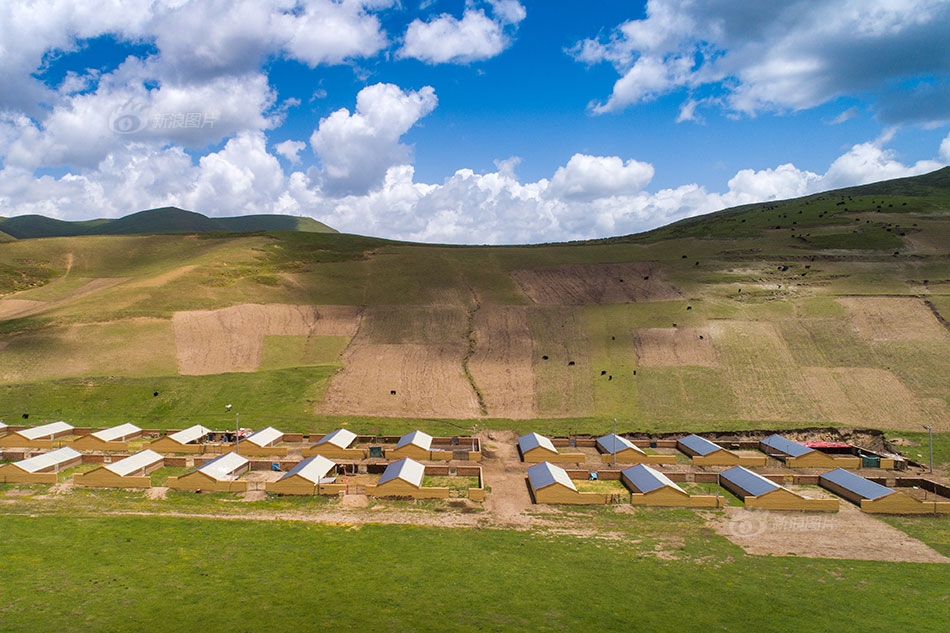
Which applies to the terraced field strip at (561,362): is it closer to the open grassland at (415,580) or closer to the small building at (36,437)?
the open grassland at (415,580)

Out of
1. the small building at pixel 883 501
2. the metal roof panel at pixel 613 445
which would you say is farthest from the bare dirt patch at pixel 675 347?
the small building at pixel 883 501

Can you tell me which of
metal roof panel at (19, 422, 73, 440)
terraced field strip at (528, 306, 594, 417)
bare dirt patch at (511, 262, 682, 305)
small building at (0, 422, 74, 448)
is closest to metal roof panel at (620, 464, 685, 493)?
terraced field strip at (528, 306, 594, 417)

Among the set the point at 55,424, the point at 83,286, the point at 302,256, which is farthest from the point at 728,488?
the point at 83,286

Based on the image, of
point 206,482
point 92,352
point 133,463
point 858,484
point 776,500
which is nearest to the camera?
point 776,500

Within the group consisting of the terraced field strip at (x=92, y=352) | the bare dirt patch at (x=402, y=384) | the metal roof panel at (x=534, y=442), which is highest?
the terraced field strip at (x=92, y=352)

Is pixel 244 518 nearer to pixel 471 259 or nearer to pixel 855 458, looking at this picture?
pixel 855 458

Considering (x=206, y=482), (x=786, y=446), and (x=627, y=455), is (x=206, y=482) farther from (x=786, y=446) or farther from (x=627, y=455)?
(x=786, y=446)

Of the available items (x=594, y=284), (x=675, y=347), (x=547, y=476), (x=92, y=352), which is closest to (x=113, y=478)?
(x=547, y=476)
